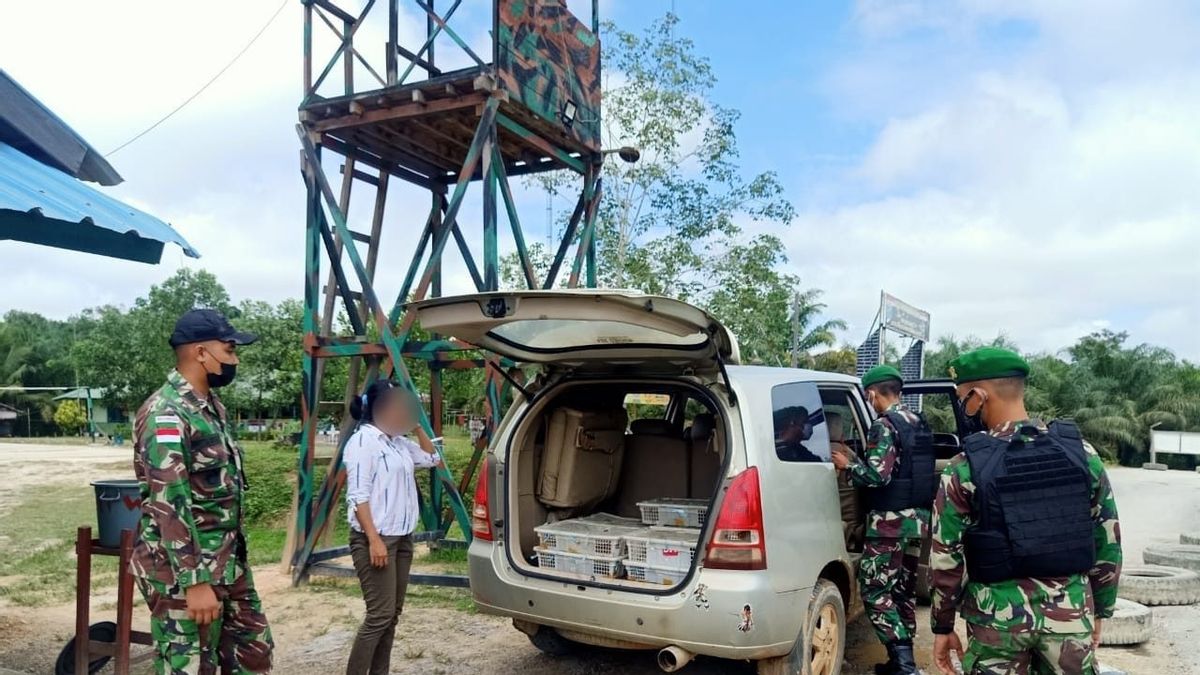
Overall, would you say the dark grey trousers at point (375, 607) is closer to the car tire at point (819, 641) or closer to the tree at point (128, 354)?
the car tire at point (819, 641)

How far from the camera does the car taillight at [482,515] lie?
4234 millimetres

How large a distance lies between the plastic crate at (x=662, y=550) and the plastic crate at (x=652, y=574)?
2 centimetres

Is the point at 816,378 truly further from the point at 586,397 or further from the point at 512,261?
the point at 512,261

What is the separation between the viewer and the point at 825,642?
4012mm

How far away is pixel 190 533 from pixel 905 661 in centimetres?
354

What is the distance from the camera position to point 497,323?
12.3 ft

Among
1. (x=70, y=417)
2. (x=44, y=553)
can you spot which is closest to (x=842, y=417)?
(x=44, y=553)

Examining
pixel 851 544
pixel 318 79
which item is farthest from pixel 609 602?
pixel 318 79

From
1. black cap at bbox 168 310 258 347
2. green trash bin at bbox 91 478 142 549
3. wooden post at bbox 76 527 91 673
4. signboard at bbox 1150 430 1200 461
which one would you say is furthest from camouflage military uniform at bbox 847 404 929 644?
signboard at bbox 1150 430 1200 461

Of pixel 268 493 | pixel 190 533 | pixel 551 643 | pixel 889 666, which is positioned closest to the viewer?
pixel 190 533

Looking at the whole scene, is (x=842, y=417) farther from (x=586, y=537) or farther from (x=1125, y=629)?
(x=1125, y=629)

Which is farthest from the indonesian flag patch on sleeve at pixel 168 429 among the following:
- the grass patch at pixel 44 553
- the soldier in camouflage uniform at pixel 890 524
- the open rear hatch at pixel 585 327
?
the grass patch at pixel 44 553

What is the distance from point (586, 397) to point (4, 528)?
9.86m

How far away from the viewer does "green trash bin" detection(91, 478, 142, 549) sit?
157 inches
